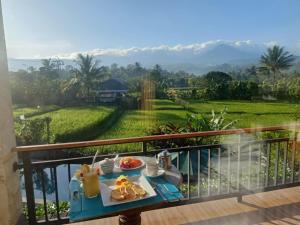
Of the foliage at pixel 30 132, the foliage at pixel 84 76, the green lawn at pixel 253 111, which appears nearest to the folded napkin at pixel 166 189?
the foliage at pixel 30 132

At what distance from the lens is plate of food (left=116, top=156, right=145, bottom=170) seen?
1976mm

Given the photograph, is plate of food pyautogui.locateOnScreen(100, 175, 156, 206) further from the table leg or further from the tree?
the tree

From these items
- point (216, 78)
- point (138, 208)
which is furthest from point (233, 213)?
point (216, 78)

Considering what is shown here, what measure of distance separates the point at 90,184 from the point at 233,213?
5.61ft

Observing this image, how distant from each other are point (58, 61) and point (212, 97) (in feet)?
66.5

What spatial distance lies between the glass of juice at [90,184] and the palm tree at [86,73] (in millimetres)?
29436

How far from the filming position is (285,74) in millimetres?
36188

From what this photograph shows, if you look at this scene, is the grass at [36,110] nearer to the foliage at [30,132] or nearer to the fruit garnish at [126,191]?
the foliage at [30,132]

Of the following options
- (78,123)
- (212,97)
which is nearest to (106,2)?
(78,123)

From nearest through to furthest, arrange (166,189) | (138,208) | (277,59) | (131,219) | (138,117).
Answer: (138,208) → (166,189) → (131,219) → (138,117) → (277,59)

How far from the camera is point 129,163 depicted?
2.00 metres

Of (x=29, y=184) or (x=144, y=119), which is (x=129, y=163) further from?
(x=144, y=119)

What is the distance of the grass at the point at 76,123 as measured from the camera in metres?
21.2

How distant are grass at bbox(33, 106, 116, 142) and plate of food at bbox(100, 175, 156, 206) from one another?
753 inches
